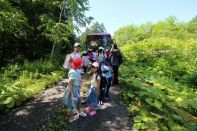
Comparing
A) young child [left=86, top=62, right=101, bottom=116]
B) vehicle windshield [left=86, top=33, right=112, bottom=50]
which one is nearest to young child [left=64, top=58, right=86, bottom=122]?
young child [left=86, top=62, right=101, bottom=116]

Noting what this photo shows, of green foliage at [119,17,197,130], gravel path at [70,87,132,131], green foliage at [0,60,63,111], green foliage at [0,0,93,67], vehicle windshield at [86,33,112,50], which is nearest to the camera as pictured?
gravel path at [70,87,132,131]

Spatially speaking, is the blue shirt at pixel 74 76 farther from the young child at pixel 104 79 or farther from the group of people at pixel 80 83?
the young child at pixel 104 79

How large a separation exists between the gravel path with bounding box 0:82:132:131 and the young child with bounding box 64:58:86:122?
1.35ft

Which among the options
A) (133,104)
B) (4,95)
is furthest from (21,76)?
(133,104)

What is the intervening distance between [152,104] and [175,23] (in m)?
85.7

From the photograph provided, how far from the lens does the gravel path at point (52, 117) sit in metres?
9.48

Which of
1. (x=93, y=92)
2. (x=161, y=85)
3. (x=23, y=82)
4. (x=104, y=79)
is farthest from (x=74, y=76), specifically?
(x=161, y=85)

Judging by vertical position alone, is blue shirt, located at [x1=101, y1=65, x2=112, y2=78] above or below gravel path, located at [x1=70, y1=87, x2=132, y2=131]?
above

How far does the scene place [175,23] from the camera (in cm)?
9212

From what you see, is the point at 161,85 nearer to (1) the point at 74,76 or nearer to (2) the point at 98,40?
(1) the point at 74,76

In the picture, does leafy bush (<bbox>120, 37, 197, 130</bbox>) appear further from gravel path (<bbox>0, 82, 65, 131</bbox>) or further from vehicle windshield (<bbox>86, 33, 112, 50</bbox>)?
gravel path (<bbox>0, 82, 65, 131</bbox>)

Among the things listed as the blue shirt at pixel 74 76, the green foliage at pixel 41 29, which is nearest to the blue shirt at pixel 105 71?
the blue shirt at pixel 74 76

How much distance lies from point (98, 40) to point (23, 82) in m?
9.72

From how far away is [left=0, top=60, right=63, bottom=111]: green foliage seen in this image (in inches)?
464
